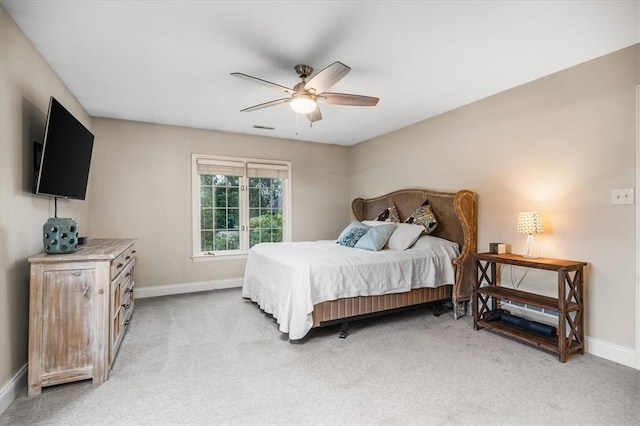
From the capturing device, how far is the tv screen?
2.31 meters

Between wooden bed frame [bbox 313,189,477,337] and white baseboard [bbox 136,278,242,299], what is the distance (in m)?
2.59

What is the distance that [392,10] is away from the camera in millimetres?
2045

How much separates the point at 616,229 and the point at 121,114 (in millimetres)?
5487

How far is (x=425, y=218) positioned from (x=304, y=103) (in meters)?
2.32

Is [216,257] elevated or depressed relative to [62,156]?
depressed

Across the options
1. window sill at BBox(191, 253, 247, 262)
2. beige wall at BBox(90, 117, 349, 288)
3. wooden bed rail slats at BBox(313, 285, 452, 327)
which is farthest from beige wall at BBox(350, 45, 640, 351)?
window sill at BBox(191, 253, 247, 262)

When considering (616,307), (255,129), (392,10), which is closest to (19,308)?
(392,10)

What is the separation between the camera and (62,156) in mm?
2584

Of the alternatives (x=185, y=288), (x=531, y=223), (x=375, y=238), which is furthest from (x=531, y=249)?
(x=185, y=288)

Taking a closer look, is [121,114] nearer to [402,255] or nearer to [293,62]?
[293,62]

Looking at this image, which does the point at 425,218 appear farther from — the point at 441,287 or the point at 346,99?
the point at 346,99

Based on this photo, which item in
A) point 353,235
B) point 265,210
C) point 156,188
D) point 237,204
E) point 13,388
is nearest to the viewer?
point 13,388

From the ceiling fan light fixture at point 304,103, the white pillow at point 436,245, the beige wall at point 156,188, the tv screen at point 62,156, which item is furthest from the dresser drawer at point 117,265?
the white pillow at point 436,245

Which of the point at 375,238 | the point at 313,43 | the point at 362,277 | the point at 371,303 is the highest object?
the point at 313,43
